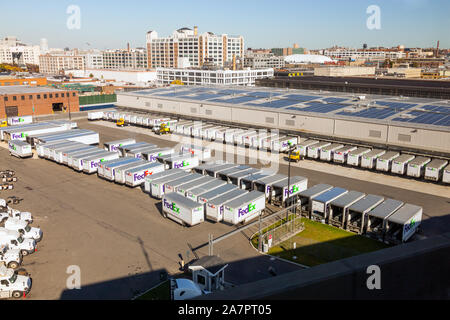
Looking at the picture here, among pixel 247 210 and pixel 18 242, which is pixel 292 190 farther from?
pixel 18 242

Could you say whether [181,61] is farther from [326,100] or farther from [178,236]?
[178,236]

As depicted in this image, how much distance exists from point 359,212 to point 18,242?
20.7 m

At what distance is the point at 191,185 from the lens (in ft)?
91.2

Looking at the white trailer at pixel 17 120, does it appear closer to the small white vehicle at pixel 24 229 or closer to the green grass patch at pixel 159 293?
the small white vehicle at pixel 24 229

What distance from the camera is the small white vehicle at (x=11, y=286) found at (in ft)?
56.7

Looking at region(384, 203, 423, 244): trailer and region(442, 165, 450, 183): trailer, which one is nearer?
region(384, 203, 423, 244): trailer

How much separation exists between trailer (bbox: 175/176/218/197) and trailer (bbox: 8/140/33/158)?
23805 millimetres

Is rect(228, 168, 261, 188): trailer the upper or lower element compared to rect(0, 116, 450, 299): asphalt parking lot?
upper

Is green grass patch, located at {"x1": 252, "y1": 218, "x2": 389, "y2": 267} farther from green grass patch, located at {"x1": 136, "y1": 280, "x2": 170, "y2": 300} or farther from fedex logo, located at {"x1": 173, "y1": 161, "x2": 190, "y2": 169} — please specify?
fedex logo, located at {"x1": 173, "y1": 161, "x2": 190, "y2": 169}

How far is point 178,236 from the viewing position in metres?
23.2

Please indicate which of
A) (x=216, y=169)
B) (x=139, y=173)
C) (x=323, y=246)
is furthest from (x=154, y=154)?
(x=323, y=246)

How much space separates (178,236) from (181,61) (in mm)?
143439

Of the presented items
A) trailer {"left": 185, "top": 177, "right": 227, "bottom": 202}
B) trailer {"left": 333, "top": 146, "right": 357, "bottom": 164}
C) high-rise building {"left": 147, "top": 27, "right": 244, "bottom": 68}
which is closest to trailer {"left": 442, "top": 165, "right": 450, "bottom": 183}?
trailer {"left": 333, "top": 146, "right": 357, "bottom": 164}

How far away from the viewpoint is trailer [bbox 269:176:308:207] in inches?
1088
